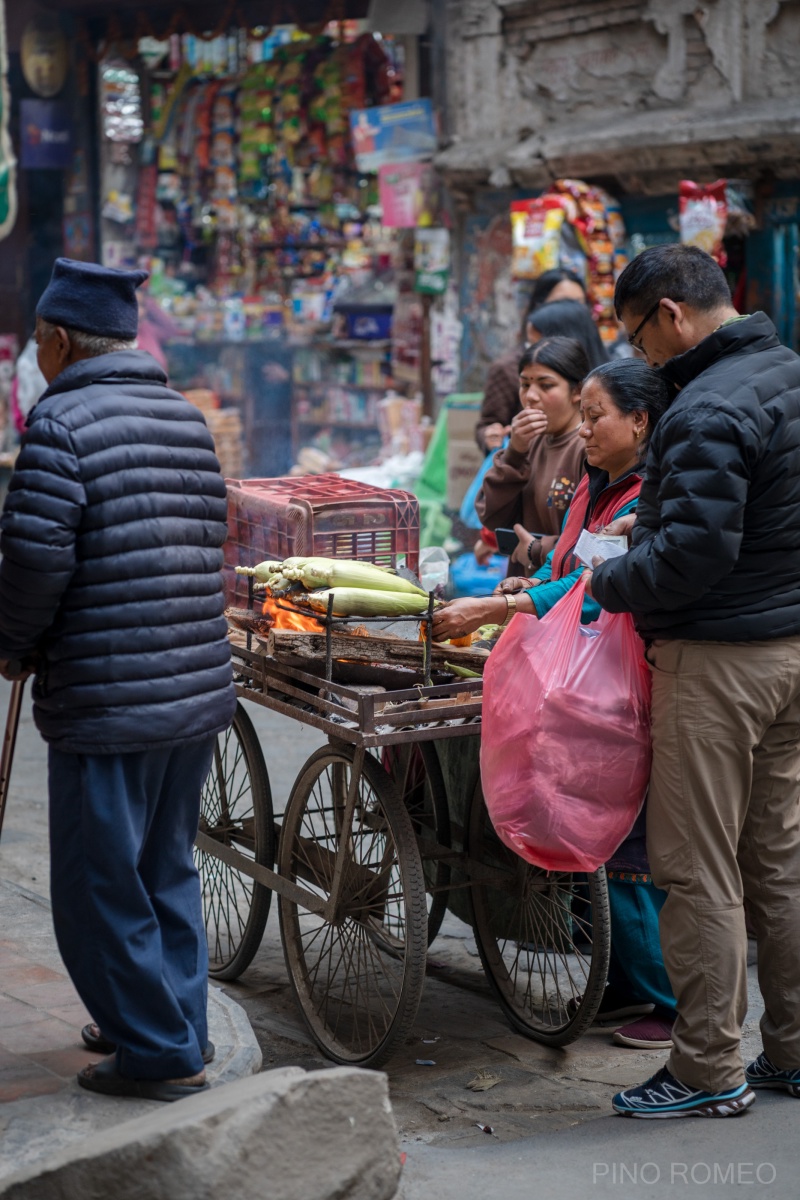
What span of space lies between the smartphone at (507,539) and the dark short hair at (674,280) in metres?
1.44

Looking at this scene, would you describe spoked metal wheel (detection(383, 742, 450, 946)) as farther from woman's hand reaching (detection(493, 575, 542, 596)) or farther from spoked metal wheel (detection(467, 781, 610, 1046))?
woman's hand reaching (detection(493, 575, 542, 596))

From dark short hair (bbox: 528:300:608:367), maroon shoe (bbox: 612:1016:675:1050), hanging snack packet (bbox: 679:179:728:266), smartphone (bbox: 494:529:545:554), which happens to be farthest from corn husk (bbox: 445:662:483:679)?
hanging snack packet (bbox: 679:179:728:266)

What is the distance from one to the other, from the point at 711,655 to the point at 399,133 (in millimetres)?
7465

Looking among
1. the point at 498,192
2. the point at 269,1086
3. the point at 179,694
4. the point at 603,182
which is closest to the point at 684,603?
the point at 179,694

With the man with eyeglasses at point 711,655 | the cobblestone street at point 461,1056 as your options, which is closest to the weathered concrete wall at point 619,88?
the man with eyeglasses at point 711,655

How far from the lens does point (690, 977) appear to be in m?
3.31

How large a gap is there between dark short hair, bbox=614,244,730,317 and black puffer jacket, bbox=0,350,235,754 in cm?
111

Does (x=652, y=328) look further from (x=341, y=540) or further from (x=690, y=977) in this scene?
(x=690, y=977)

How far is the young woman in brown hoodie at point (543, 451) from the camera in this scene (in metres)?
4.70

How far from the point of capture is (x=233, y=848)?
4324 mm

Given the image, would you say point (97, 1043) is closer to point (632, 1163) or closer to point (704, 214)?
point (632, 1163)

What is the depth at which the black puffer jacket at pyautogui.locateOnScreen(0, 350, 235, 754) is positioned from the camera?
9.52ft

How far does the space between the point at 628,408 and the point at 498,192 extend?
19.5 ft

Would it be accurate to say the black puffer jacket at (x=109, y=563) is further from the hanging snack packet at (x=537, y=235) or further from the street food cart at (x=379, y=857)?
the hanging snack packet at (x=537, y=235)
